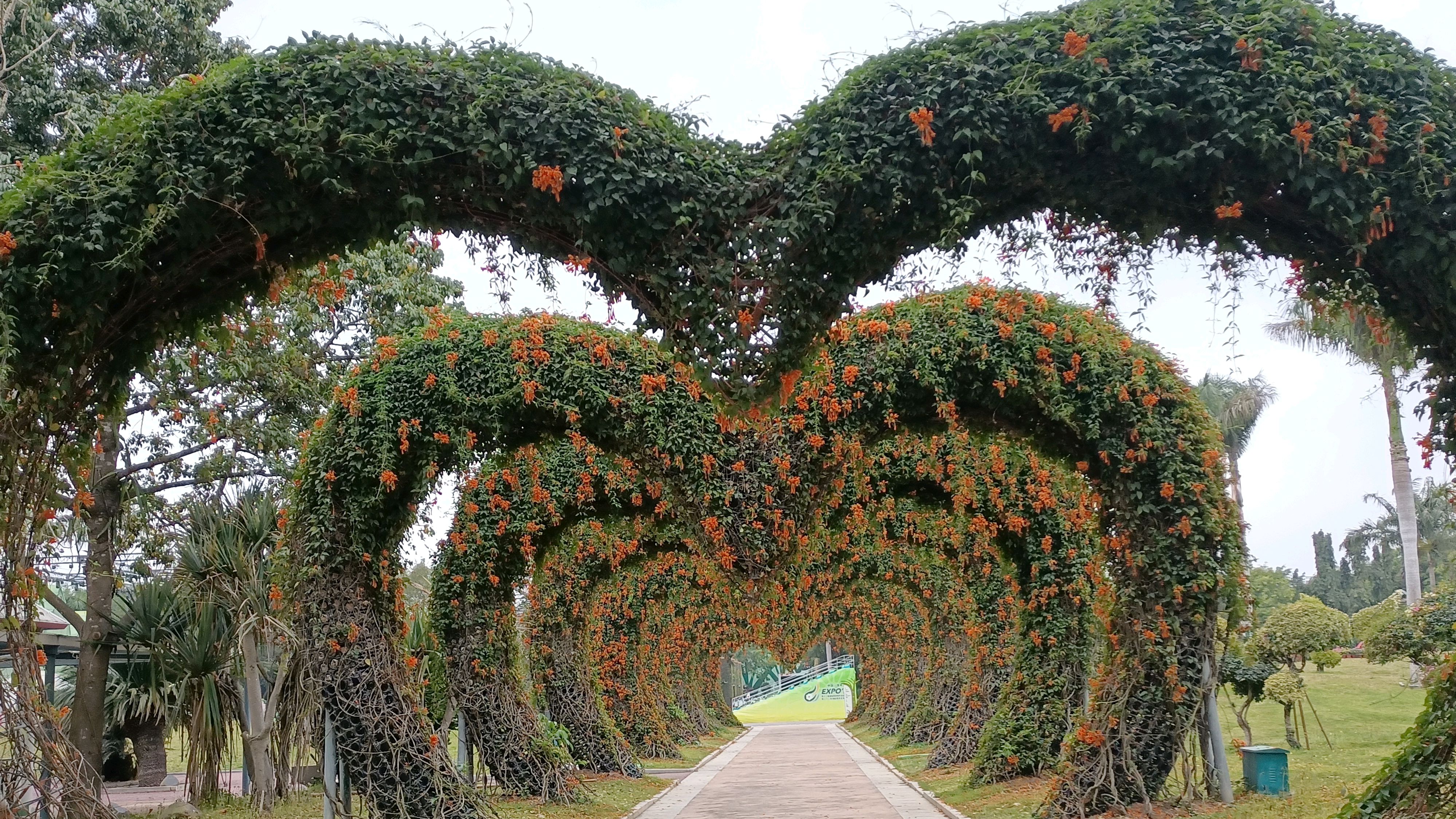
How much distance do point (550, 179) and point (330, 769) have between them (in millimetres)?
5404

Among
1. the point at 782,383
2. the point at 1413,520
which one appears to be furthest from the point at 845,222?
the point at 1413,520

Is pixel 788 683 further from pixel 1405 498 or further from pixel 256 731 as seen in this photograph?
pixel 256 731

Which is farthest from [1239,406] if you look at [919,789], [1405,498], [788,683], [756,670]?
[756,670]

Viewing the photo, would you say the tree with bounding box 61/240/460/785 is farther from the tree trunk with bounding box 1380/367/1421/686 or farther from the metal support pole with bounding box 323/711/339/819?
the tree trunk with bounding box 1380/367/1421/686

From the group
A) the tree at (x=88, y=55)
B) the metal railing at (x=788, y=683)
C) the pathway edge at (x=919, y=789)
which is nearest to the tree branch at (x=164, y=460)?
the tree at (x=88, y=55)

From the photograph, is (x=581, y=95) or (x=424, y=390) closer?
(x=581, y=95)

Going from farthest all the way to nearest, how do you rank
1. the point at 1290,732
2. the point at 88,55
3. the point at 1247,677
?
the point at 1290,732
the point at 1247,677
the point at 88,55

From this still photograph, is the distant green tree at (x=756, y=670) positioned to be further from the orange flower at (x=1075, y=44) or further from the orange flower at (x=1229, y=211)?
the orange flower at (x=1075, y=44)

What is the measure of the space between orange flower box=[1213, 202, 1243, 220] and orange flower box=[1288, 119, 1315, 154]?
29cm

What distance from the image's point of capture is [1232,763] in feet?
43.4

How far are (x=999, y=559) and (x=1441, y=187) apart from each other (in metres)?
7.87

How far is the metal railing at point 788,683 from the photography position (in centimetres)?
6347

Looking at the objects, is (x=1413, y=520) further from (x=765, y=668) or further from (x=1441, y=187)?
(x=765, y=668)

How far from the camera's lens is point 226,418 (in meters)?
11.5
